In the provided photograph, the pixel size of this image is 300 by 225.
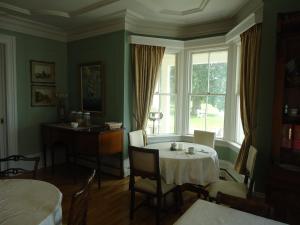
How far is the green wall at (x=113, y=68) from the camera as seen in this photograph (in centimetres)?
386

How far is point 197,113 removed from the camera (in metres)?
4.27

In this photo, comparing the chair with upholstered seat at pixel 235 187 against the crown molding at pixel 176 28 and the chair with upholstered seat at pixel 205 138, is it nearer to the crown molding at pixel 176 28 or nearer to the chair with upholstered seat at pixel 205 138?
the chair with upholstered seat at pixel 205 138

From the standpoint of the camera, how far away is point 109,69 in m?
4.04

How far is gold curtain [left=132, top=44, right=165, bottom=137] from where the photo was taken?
3.95 metres

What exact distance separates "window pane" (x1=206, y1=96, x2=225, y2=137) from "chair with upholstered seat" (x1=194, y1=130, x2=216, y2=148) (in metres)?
0.53

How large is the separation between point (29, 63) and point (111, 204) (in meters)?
2.96

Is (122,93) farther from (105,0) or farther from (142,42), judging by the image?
(105,0)

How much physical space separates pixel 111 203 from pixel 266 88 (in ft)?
8.02

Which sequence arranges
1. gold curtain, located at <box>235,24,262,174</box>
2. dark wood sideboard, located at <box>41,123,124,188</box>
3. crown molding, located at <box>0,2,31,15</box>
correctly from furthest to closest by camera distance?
dark wood sideboard, located at <box>41,123,124,188</box> < crown molding, located at <box>0,2,31,15</box> < gold curtain, located at <box>235,24,262,174</box>

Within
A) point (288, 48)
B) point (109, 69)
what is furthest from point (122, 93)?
point (288, 48)

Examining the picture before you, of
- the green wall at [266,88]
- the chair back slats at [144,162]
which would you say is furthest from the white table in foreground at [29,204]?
the green wall at [266,88]

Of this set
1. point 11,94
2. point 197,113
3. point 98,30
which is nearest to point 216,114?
point 197,113

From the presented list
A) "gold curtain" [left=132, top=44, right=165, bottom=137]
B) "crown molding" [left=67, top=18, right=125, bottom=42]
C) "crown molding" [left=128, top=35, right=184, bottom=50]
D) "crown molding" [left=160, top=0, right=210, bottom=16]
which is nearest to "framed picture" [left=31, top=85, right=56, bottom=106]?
"crown molding" [left=67, top=18, right=125, bottom=42]

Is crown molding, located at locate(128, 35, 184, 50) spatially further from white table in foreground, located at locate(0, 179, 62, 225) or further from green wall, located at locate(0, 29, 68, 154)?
white table in foreground, located at locate(0, 179, 62, 225)
